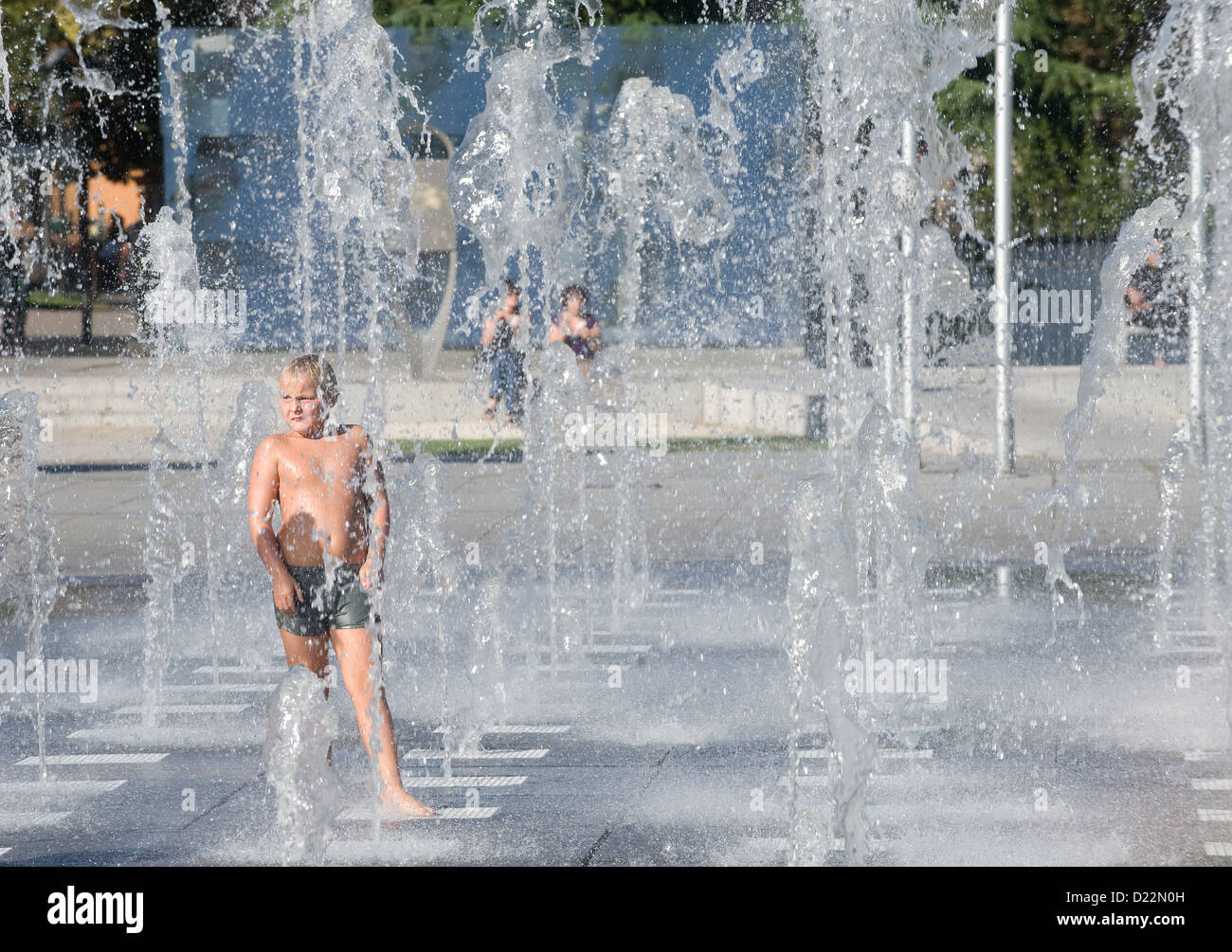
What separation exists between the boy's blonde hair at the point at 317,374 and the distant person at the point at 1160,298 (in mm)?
20465

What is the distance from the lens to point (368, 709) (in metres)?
5.38

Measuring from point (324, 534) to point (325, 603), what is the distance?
0.80ft

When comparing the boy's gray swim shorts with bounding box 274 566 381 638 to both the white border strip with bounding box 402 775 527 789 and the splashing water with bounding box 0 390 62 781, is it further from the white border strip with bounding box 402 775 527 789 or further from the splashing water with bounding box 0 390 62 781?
the splashing water with bounding box 0 390 62 781

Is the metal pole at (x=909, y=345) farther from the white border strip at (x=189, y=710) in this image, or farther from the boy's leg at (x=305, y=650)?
the boy's leg at (x=305, y=650)

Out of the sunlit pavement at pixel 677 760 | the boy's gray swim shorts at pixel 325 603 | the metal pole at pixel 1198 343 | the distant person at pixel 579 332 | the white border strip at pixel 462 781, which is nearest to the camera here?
the sunlit pavement at pixel 677 760

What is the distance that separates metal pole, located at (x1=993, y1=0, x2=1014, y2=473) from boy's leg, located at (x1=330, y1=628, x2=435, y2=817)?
30.5 ft

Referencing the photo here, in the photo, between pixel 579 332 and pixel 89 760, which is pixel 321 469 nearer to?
pixel 89 760

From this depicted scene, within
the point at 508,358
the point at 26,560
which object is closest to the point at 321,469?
the point at 26,560

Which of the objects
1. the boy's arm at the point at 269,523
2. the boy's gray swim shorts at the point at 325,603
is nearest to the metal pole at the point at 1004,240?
the boy's gray swim shorts at the point at 325,603

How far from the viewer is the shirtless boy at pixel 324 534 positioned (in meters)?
5.33

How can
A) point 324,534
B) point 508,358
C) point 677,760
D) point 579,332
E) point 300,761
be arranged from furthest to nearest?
1. point 508,358
2. point 579,332
3. point 677,760
4. point 324,534
5. point 300,761

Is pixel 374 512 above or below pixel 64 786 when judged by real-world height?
above

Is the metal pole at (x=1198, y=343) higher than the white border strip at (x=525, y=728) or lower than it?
higher
